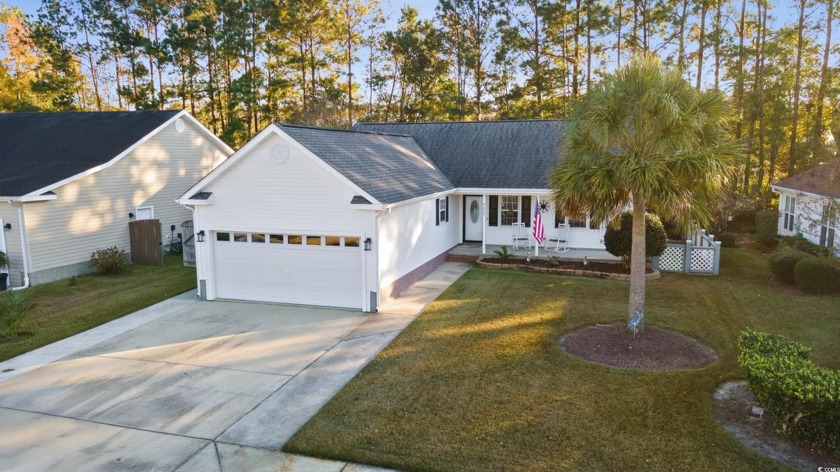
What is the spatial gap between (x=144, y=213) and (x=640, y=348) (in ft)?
59.3

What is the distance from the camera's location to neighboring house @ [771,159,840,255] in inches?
623

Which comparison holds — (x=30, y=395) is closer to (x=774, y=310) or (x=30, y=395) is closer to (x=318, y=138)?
(x=318, y=138)

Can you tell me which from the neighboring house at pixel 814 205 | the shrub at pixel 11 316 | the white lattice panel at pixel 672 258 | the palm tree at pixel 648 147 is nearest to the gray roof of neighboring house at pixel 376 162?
the palm tree at pixel 648 147

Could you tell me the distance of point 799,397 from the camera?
6.48 m

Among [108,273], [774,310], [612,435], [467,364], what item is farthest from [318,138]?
[774,310]

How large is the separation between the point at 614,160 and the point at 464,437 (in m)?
5.70

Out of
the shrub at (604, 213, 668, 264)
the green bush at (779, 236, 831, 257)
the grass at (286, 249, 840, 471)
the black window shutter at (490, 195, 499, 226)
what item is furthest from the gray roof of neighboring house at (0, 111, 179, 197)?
the green bush at (779, 236, 831, 257)

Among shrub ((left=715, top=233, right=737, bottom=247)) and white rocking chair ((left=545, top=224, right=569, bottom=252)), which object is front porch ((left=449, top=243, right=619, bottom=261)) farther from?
shrub ((left=715, top=233, right=737, bottom=247))

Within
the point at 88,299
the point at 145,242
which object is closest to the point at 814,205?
the point at 88,299

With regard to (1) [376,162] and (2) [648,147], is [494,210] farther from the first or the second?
(2) [648,147]

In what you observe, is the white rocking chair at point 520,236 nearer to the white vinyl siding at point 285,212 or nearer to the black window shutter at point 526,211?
the black window shutter at point 526,211

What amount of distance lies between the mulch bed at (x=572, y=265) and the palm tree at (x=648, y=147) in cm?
665

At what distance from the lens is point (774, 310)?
Result: 1316cm

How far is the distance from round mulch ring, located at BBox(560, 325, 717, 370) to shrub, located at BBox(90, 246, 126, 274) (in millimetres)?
14365
